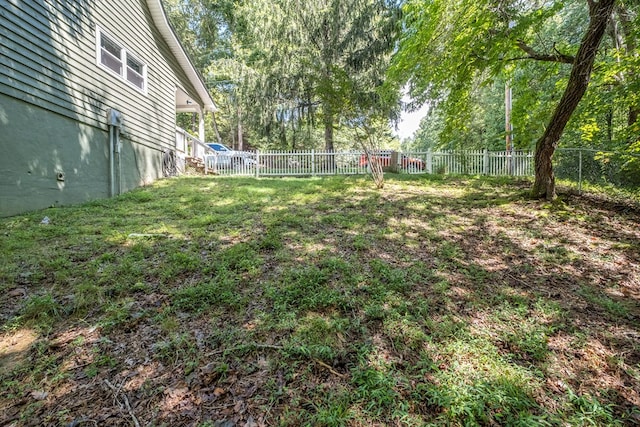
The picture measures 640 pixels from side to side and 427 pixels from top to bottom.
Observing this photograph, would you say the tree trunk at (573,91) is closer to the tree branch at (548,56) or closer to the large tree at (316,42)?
the tree branch at (548,56)

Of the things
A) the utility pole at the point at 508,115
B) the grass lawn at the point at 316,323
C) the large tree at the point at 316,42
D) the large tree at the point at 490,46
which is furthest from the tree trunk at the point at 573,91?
the large tree at the point at 316,42

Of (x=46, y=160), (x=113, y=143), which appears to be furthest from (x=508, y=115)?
(x=46, y=160)

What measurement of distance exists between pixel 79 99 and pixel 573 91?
30.3 ft

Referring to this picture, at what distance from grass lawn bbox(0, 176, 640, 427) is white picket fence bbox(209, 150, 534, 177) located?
721 cm

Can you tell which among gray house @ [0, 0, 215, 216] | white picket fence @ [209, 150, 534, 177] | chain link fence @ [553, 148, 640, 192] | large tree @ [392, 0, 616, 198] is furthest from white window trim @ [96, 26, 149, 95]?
chain link fence @ [553, 148, 640, 192]

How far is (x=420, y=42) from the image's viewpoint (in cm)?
577

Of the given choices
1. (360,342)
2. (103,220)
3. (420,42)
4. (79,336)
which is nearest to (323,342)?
(360,342)

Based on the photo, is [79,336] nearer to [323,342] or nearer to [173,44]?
[323,342]

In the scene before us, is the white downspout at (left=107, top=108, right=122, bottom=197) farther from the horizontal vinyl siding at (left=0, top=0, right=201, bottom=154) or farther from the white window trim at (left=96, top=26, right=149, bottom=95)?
the white window trim at (left=96, top=26, right=149, bottom=95)

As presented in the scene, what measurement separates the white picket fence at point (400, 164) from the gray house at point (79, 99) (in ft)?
12.5

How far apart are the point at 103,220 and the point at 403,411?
5264 mm

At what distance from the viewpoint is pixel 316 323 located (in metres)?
2.45

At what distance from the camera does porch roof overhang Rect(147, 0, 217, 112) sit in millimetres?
8859

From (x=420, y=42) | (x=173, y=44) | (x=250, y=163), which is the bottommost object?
(x=250, y=163)
